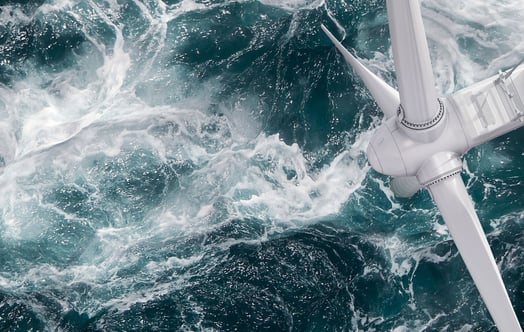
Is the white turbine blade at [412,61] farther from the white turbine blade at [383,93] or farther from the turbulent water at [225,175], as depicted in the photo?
the turbulent water at [225,175]

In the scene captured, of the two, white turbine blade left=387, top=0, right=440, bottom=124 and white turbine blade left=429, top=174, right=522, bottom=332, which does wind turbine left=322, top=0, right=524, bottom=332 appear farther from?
white turbine blade left=387, top=0, right=440, bottom=124

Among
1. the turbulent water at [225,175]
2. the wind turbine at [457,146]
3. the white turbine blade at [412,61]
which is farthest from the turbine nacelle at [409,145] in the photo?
the turbulent water at [225,175]

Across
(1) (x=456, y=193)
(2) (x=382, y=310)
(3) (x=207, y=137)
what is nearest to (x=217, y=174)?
(3) (x=207, y=137)

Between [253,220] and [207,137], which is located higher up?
[207,137]

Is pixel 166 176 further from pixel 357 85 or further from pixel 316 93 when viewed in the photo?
pixel 357 85

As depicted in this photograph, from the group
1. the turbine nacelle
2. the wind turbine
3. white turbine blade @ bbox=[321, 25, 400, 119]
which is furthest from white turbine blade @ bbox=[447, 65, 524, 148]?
white turbine blade @ bbox=[321, 25, 400, 119]

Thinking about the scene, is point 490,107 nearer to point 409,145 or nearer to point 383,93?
point 409,145

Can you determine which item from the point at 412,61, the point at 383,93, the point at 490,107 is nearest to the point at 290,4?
the point at 383,93
